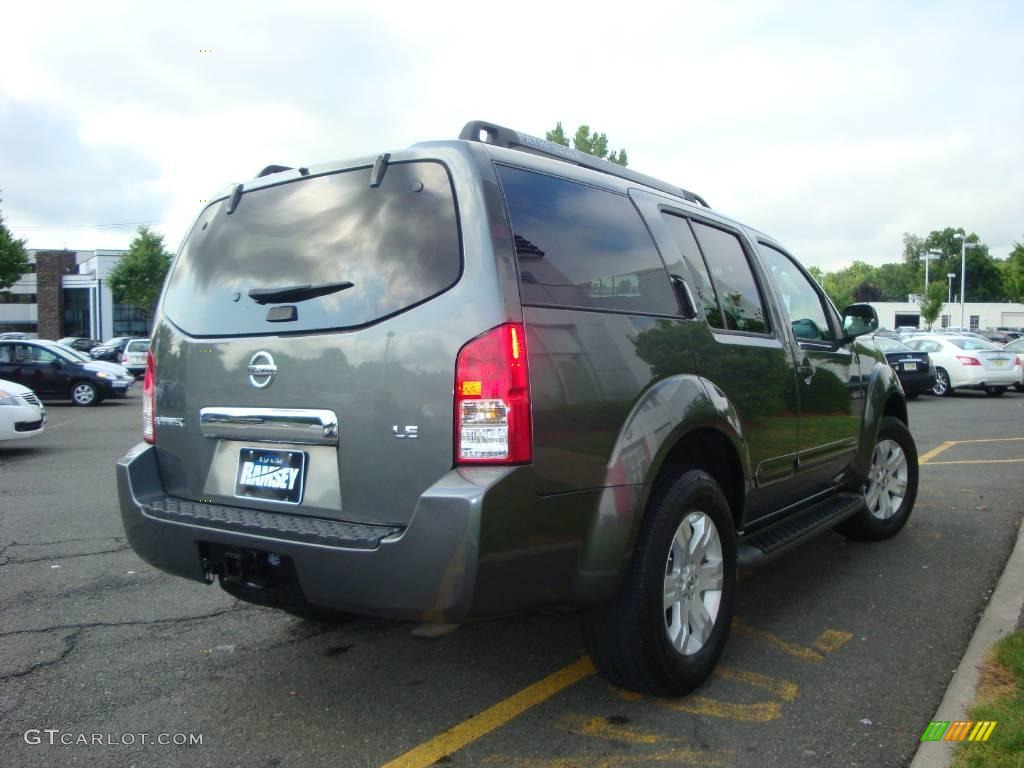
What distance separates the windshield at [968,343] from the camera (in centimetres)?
1858

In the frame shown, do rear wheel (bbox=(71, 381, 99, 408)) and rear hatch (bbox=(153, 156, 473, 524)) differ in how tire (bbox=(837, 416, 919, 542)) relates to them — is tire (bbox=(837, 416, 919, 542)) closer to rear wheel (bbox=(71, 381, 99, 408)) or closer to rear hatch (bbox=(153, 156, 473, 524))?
rear hatch (bbox=(153, 156, 473, 524))

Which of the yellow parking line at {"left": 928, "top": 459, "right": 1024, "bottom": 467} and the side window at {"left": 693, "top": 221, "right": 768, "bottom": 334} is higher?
the side window at {"left": 693, "top": 221, "right": 768, "bottom": 334}

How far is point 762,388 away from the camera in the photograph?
403cm

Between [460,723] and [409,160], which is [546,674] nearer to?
[460,723]

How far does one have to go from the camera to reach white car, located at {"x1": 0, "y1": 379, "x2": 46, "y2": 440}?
422 inches

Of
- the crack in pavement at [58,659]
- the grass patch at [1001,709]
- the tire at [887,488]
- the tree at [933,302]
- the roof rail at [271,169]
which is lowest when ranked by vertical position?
the crack in pavement at [58,659]

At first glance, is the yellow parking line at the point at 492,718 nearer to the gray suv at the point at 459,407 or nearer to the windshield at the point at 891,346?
the gray suv at the point at 459,407

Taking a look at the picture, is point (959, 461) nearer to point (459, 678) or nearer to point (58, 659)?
point (459, 678)

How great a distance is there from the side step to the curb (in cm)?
81

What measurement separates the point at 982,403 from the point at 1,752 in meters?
18.0

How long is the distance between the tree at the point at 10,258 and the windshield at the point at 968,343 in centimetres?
3627

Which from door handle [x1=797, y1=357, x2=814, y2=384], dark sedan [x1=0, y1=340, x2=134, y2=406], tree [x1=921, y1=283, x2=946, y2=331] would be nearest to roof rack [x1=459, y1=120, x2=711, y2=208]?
door handle [x1=797, y1=357, x2=814, y2=384]

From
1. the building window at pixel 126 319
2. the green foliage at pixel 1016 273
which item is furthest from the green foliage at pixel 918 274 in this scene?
the building window at pixel 126 319

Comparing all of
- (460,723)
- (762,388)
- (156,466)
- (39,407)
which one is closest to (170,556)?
(156,466)
